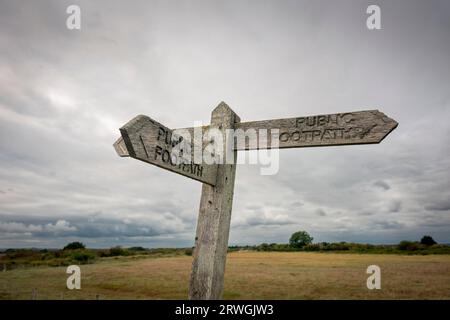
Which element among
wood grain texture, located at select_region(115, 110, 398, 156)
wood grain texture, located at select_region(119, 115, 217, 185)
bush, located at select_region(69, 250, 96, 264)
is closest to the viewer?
wood grain texture, located at select_region(119, 115, 217, 185)

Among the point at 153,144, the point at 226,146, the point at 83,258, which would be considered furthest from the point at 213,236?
the point at 83,258

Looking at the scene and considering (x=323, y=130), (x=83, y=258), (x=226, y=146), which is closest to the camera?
(x=323, y=130)

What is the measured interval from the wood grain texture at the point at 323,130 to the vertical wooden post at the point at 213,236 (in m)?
0.38

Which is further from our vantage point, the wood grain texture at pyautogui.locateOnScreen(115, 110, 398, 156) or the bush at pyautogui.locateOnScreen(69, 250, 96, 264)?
the bush at pyautogui.locateOnScreen(69, 250, 96, 264)

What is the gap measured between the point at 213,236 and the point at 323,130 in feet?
4.62

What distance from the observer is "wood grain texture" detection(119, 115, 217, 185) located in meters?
1.76

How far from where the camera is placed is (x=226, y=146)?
9.77 feet

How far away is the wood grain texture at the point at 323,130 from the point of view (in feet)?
8.09

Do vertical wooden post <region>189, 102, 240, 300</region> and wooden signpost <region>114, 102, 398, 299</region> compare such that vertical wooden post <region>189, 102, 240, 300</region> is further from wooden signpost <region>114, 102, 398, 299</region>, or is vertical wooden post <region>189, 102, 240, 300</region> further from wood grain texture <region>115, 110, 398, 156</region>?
wood grain texture <region>115, 110, 398, 156</region>

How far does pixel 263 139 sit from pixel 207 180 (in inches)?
28.3

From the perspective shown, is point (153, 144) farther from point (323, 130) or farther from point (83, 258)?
point (83, 258)

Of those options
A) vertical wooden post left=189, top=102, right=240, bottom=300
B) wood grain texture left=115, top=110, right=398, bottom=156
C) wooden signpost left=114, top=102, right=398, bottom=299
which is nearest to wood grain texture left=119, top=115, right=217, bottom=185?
wooden signpost left=114, top=102, right=398, bottom=299
